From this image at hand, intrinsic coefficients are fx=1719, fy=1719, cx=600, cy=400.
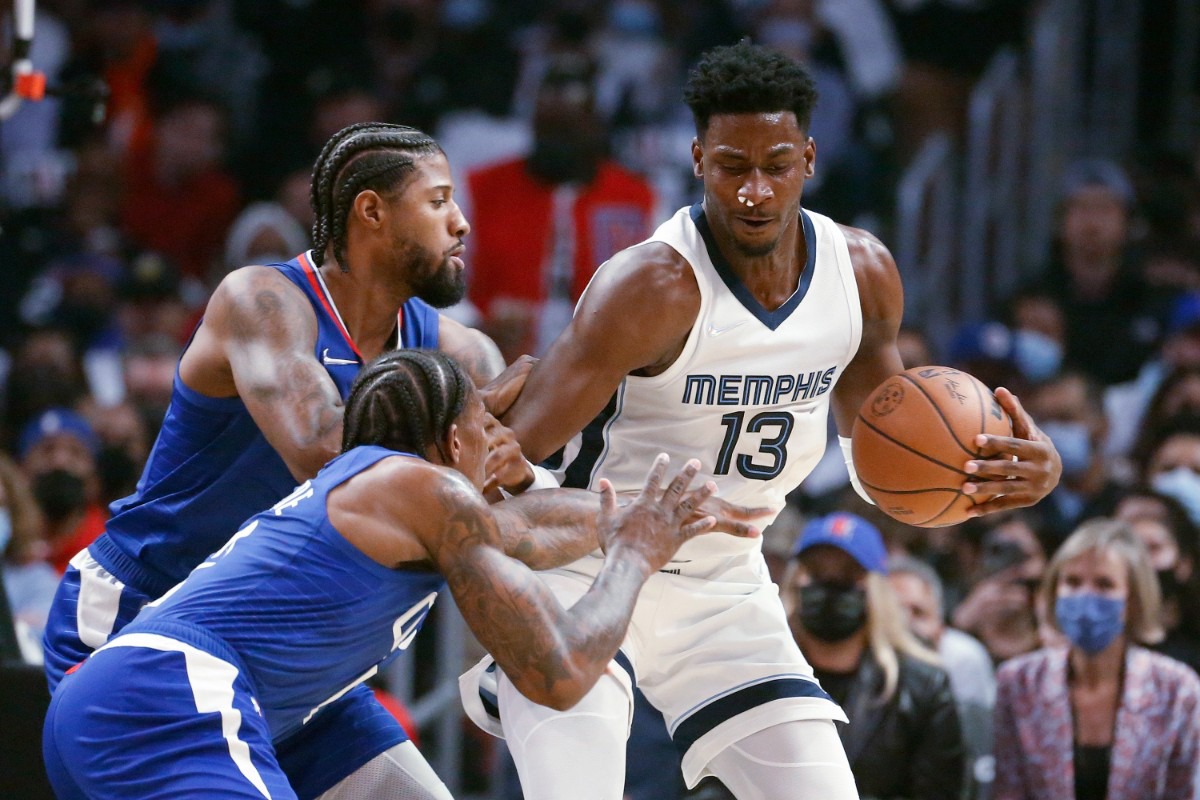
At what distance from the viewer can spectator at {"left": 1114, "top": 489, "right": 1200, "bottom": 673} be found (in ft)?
22.0

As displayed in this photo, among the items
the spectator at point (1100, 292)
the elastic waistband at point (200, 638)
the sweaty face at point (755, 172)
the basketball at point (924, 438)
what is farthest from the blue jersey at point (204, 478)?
the spectator at point (1100, 292)

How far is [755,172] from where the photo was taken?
405cm

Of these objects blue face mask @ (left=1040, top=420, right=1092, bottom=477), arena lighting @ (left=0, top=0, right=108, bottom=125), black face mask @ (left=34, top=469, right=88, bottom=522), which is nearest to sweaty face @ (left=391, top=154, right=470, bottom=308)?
arena lighting @ (left=0, top=0, right=108, bottom=125)

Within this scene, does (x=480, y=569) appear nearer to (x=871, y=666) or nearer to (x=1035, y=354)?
(x=871, y=666)

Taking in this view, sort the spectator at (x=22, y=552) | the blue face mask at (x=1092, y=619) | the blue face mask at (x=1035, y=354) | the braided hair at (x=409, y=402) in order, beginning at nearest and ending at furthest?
the braided hair at (x=409, y=402) < the blue face mask at (x=1092, y=619) < the spectator at (x=22, y=552) < the blue face mask at (x=1035, y=354)

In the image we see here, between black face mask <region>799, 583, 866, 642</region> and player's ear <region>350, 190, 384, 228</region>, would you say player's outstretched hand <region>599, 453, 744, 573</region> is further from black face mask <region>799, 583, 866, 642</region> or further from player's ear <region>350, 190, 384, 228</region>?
black face mask <region>799, 583, 866, 642</region>

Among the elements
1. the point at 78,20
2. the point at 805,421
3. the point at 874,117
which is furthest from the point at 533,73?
the point at 805,421

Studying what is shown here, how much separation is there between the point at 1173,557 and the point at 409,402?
167 inches

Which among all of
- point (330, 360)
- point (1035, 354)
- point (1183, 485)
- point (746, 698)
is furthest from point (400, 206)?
point (1035, 354)

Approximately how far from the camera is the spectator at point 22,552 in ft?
23.4

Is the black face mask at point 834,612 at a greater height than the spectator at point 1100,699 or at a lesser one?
greater

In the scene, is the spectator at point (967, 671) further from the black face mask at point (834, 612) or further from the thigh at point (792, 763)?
the thigh at point (792, 763)

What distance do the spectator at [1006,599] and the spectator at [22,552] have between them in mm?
3795

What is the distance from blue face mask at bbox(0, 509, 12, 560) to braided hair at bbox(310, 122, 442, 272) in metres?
3.43
